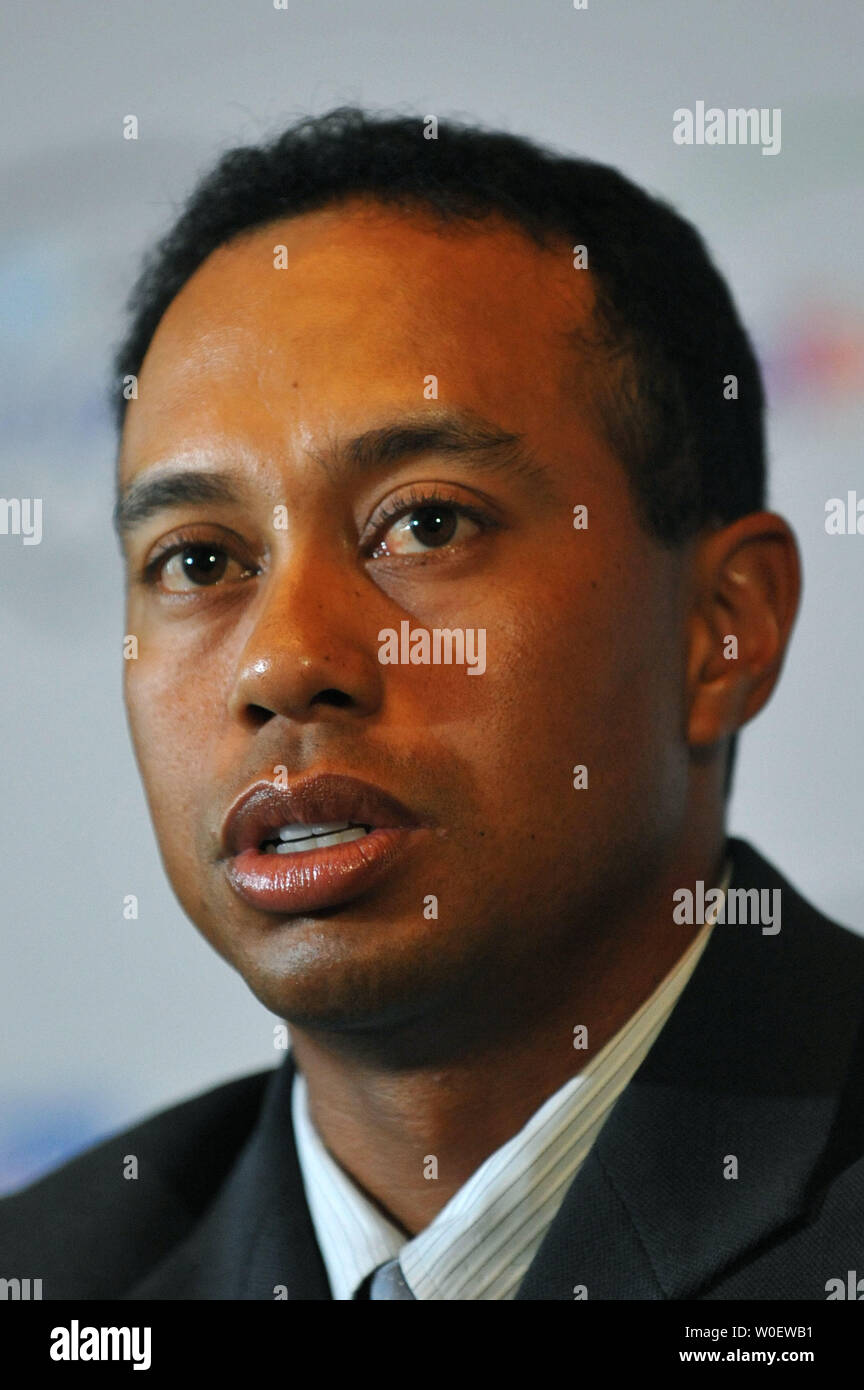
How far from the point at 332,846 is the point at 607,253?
650 millimetres

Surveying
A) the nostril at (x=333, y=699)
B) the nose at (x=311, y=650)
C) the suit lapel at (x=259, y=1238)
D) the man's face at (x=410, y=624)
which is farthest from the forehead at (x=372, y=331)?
the suit lapel at (x=259, y=1238)

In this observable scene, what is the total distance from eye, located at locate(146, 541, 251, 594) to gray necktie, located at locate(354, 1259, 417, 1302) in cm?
68

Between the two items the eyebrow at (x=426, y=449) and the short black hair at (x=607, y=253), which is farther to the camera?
the short black hair at (x=607, y=253)

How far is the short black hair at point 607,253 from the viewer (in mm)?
1662

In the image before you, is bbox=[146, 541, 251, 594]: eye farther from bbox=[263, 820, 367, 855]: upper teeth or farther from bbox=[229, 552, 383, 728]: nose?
bbox=[263, 820, 367, 855]: upper teeth

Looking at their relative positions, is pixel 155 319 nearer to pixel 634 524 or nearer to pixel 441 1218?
pixel 634 524

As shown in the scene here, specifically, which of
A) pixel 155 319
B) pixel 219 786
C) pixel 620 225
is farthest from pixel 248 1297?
pixel 620 225

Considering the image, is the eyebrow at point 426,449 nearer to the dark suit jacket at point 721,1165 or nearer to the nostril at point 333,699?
the nostril at point 333,699

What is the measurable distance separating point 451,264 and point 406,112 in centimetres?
33

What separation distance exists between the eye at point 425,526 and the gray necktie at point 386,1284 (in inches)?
26.9

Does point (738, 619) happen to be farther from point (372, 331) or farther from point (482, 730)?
point (372, 331)

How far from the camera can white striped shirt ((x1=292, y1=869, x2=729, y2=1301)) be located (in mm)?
1604

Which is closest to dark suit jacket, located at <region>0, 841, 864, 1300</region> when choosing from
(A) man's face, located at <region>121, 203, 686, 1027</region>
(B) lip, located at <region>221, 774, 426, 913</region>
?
(A) man's face, located at <region>121, 203, 686, 1027</region>

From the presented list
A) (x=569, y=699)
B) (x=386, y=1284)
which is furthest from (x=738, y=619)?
(x=386, y=1284)
